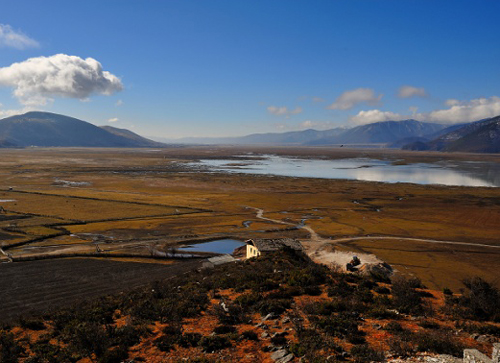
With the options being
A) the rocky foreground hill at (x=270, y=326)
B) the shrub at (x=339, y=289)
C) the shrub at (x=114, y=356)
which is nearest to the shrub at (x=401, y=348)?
the rocky foreground hill at (x=270, y=326)

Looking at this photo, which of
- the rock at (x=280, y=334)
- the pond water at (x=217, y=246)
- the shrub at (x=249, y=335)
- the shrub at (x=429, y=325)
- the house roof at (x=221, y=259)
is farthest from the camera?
the pond water at (x=217, y=246)

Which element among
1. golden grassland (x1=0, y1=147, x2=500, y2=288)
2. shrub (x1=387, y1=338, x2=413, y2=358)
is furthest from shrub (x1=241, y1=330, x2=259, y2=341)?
golden grassland (x1=0, y1=147, x2=500, y2=288)

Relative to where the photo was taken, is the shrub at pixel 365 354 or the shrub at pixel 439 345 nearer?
the shrub at pixel 365 354

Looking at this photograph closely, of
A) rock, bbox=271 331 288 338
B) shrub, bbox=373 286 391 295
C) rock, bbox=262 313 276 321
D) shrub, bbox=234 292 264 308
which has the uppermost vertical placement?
rock, bbox=271 331 288 338

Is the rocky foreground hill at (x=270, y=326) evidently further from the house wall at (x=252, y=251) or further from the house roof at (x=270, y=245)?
the house roof at (x=270, y=245)

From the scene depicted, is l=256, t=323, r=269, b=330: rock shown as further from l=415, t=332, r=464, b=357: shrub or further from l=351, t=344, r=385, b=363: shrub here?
l=415, t=332, r=464, b=357: shrub

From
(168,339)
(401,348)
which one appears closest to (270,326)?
(168,339)

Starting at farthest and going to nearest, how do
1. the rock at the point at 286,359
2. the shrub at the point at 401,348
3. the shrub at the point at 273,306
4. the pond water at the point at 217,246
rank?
1. the pond water at the point at 217,246
2. the shrub at the point at 273,306
3. the rock at the point at 286,359
4. the shrub at the point at 401,348
